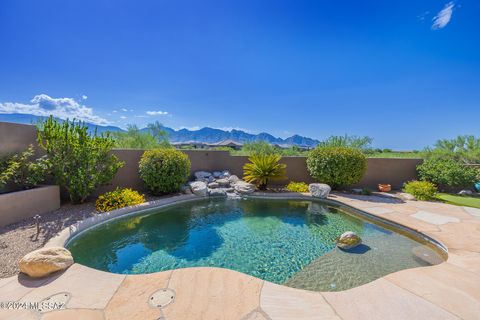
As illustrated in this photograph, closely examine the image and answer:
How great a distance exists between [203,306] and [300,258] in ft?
7.03

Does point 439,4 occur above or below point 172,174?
above

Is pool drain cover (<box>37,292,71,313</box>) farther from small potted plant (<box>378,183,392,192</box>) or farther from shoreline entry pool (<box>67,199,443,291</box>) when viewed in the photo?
small potted plant (<box>378,183,392,192</box>)

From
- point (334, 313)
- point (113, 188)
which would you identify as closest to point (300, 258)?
point (334, 313)

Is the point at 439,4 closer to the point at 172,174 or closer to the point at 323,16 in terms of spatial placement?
the point at 323,16

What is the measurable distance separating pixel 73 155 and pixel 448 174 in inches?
512

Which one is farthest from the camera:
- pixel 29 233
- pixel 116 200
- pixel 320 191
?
pixel 320 191

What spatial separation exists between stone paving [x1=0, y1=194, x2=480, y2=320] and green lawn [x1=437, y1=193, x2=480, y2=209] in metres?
4.87

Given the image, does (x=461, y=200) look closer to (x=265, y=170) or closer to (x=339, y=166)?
(x=339, y=166)

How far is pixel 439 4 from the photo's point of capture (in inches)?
243

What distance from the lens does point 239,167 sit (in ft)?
31.1

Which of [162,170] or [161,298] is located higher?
[162,170]

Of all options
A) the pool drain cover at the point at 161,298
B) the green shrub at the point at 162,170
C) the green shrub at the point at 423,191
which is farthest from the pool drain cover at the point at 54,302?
the green shrub at the point at 423,191

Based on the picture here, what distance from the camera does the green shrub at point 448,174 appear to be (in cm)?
749

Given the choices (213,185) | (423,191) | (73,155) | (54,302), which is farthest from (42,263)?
(423,191)
